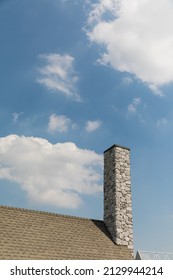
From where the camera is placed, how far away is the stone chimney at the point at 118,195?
20.8 metres

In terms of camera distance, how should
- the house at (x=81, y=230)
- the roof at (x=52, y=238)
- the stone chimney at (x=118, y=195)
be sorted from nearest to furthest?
the roof at (x=52, y=238) < the house at (x=81, y=230) < the stone chimney at (x=118, y=195)

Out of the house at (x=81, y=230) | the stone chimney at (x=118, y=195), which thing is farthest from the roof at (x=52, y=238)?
the stone chimney at (x=118, y=195)

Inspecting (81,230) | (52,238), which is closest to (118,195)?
(81,230)

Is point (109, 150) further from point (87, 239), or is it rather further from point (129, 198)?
point (87, 239)

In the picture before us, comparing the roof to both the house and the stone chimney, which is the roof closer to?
the house

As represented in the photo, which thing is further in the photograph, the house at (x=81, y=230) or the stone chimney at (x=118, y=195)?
the stone chimney at (x=118, y=195)

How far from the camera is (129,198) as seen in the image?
21.7 metres

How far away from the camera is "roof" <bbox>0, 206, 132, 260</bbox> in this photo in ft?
55.0

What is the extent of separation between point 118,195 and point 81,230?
276cm

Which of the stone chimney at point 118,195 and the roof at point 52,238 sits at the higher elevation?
the stone chimney at point 118,195

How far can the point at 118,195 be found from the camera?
21375mm

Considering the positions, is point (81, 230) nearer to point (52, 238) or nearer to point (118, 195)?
point (52, 238)

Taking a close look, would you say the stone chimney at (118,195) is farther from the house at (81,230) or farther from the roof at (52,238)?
the roof at (52,238)
